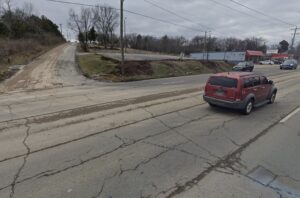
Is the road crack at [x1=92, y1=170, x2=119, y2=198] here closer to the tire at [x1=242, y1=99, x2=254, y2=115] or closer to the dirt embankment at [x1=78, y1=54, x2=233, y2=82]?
the tire at [x1=242, y1=99, x2=254, y2=115]

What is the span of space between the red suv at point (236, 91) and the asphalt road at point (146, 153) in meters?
0.50

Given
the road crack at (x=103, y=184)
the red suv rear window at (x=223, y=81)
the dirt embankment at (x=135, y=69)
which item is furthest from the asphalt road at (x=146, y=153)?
the dirt embankment at (x=135, y=69)

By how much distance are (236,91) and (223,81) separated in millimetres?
737

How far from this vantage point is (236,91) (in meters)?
9.11

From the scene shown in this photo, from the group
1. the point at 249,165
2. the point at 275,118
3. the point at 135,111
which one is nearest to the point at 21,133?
the point at 135,111

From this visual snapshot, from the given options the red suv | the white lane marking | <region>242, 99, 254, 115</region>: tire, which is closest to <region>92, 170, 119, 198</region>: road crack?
the red suv

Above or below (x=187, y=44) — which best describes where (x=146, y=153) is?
below

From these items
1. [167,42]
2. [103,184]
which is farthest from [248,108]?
[167,42]

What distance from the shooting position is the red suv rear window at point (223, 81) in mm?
9257

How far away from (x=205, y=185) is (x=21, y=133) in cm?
524

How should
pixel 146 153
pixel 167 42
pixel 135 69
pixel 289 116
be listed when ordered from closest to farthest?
pixel 146 153
pixel 289 116
pixel 135 69
pixel 167 42

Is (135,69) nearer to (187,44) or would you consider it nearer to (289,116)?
(289,116)

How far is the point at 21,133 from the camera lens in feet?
21.6

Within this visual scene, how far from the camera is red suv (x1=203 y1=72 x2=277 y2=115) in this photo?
913 cm
